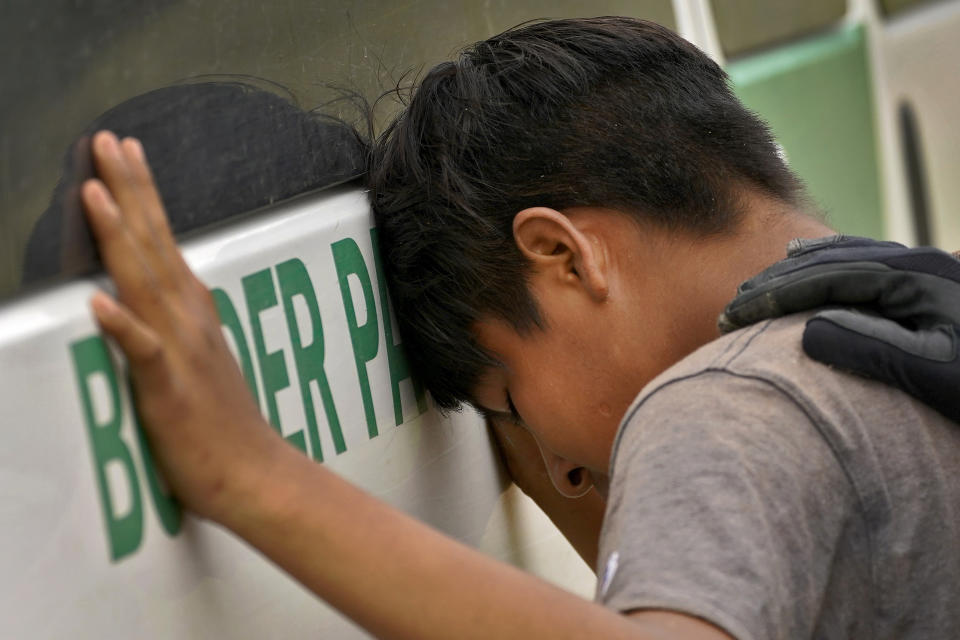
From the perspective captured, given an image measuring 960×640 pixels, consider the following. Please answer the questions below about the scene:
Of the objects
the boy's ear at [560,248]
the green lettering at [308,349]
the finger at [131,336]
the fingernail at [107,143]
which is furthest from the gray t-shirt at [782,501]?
the fingernail at [107,143]

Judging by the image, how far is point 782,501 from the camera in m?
1.05

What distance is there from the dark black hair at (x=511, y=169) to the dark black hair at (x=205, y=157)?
142mm

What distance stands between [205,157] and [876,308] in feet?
2.23

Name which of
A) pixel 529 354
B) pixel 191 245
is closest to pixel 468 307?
pixel 529 354

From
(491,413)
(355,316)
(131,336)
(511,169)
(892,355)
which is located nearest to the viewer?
(131,336)

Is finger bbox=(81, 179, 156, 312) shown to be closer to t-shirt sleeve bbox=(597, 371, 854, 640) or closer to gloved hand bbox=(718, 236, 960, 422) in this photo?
t-shirt sleeve bbox=(597, 371, 854, 640)

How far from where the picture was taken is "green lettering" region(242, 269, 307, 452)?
1188mm

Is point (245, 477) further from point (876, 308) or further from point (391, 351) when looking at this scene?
point (876, 308)

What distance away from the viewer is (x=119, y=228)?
1026mm

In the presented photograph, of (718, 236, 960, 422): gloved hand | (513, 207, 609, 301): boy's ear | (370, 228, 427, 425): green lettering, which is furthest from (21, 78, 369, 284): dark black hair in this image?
(718, 236, 960, 422): gloved hand

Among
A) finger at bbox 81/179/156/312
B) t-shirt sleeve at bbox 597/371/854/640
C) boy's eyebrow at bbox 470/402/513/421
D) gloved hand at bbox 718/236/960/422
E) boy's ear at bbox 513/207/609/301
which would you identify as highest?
finger at bbox 81/179/156/312

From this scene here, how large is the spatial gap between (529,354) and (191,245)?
1.62ft

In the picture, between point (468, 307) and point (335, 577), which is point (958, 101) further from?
point (335, 577)

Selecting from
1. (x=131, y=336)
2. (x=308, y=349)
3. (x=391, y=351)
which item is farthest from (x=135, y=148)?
(x=391, y=351)
